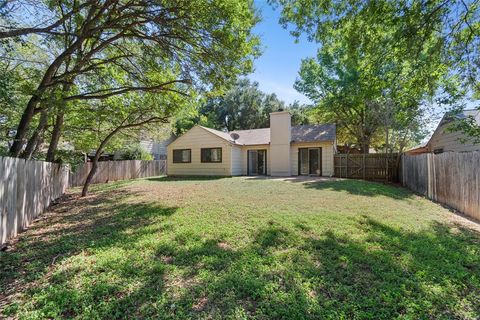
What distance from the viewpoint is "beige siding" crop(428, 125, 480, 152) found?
35.3 feet

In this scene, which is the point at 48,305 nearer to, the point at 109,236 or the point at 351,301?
the point at 109,236

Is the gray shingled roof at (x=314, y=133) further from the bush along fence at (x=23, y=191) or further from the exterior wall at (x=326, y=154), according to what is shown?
the bush along fence at (x=23, y=191)

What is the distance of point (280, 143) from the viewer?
1731 centimetres

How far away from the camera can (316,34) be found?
259 inches

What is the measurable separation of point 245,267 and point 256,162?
15.7 m

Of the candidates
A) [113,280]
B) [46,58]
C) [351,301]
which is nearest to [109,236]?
[113,280]

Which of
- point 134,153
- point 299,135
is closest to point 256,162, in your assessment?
point 299,135

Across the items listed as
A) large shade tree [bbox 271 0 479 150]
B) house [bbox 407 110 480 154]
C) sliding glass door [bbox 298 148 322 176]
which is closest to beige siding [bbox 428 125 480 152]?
house [bbox 407 110 480 154]

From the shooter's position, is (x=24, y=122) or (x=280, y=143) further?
(x=280, y=143)

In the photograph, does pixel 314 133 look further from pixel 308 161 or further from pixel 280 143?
pixel 280 143

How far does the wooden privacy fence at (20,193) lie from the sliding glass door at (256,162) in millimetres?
12908

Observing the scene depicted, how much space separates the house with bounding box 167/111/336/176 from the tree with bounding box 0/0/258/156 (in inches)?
379

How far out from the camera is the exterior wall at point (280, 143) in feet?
56.4

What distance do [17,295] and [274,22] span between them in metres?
7.94
